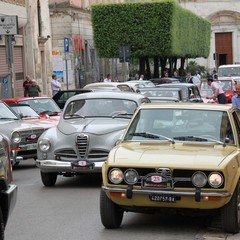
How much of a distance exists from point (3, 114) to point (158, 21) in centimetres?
3308

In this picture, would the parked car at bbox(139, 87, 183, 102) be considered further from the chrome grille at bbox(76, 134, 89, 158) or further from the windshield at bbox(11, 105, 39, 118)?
the chrome grille at bbox(76, 134, 89, 158)

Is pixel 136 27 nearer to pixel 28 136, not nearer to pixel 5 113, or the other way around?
pixel 5 113

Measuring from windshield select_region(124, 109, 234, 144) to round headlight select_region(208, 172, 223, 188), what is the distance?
1.05 meters

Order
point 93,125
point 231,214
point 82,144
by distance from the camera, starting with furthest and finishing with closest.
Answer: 1. point 93,125
2. point 82,144
3. point 231,214

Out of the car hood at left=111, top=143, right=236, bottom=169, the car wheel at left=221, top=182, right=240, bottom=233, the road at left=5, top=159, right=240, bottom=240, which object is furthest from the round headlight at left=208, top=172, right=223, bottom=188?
the road at left=5, top=159, right=240, bottom=240

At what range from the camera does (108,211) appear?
8.90 metres

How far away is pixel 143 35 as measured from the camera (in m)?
48.1

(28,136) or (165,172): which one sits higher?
(165,172)

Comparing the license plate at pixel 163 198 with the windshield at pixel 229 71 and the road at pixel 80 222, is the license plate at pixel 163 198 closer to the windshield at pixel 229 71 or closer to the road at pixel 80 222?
the road at pixel 80 222

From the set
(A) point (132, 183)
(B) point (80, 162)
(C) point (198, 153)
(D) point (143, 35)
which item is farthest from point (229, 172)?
(D) point (143, 35)

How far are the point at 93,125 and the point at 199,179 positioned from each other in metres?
4.96

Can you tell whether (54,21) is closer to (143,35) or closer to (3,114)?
(143,35)

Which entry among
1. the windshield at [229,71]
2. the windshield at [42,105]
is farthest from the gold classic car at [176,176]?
the windshield at [229,71]

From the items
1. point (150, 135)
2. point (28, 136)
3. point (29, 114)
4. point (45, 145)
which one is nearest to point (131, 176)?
point (150, 135)
